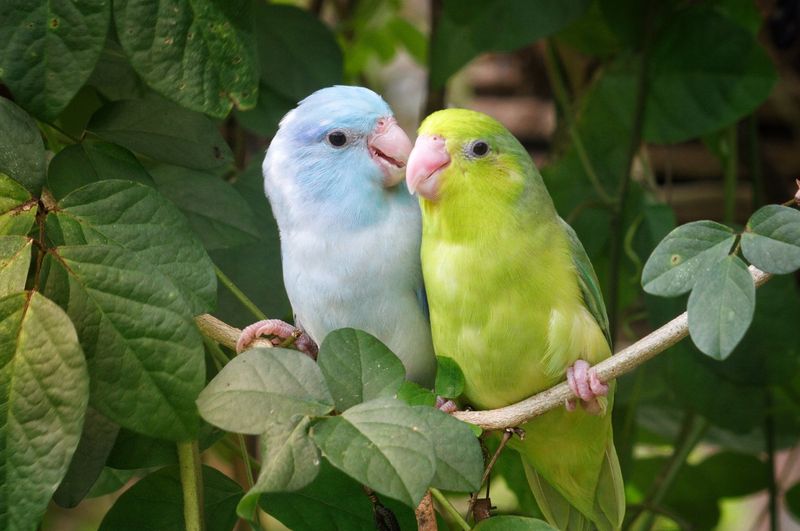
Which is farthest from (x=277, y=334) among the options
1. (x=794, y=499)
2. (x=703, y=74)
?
(x=794, y=499)

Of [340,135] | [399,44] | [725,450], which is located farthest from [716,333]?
Result: [399,44]

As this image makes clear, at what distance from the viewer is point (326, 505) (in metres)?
1.19

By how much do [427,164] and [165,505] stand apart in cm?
54

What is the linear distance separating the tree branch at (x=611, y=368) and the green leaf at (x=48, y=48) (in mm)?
595

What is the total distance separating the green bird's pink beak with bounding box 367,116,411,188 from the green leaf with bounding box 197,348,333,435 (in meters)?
0.41

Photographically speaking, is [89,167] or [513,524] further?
[89,167]

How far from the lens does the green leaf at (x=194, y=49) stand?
1188 millimetres

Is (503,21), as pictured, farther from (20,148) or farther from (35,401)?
(35,401)

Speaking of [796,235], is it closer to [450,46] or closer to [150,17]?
[150,17]

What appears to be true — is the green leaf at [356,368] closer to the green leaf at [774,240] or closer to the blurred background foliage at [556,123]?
the blurred background foliage at [556,123]

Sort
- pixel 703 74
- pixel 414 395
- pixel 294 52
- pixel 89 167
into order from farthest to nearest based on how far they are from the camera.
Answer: pixel 703 74 < pixel 294 52 < pixel 89 167 < pixel 414 395

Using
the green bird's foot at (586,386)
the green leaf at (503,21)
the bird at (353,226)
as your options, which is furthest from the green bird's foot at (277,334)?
the green leaf at (503,21)

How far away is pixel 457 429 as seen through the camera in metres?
0.98

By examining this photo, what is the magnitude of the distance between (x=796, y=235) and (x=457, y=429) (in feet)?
1.22
